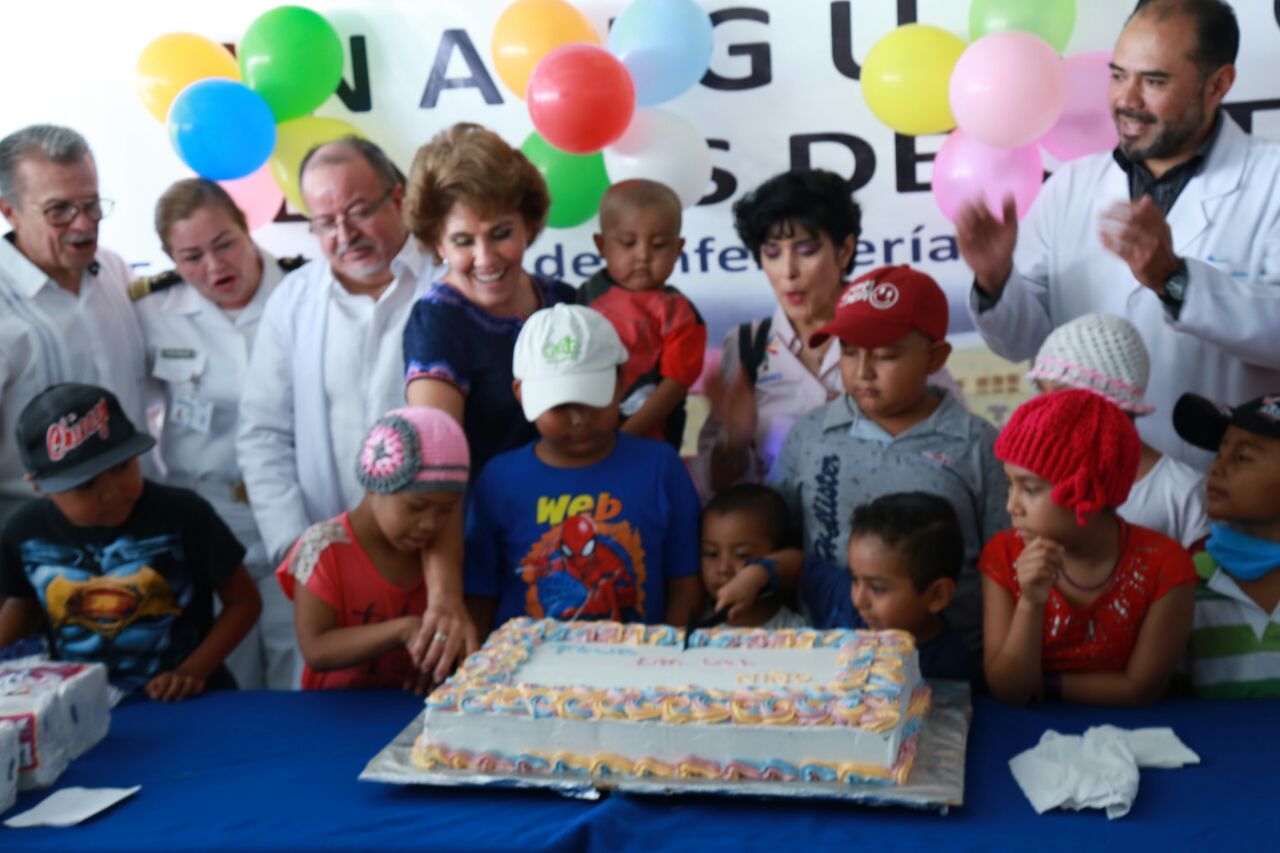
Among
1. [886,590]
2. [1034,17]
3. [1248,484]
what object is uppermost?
[1034,17]

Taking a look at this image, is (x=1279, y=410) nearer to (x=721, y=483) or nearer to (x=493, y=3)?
(x=721, y=483)

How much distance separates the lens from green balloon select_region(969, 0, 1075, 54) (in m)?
3.36

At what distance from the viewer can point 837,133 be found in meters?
3.72

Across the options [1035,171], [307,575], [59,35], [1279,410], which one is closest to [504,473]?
[307,575]

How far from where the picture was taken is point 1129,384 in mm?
2594

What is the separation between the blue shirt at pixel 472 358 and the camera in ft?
9.20

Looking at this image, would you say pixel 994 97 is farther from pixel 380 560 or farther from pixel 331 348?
pixel 380 560

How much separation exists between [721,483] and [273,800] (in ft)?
5.44

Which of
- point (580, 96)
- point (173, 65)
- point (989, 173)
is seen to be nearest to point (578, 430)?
point (580, 96)

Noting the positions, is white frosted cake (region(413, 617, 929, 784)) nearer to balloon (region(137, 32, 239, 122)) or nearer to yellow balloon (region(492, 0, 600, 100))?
yellow balloon (region(492, 0, 600, 100))

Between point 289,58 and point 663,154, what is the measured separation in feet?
3.40

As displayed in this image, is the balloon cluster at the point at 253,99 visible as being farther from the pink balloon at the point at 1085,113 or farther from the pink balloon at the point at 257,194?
the pink balloon at the point at 1085,113

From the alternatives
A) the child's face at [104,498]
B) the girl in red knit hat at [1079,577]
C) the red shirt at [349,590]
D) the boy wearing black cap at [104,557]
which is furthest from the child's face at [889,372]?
the child's face at [104,498]

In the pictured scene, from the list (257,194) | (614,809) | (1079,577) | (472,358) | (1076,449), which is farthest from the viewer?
(257,194)
